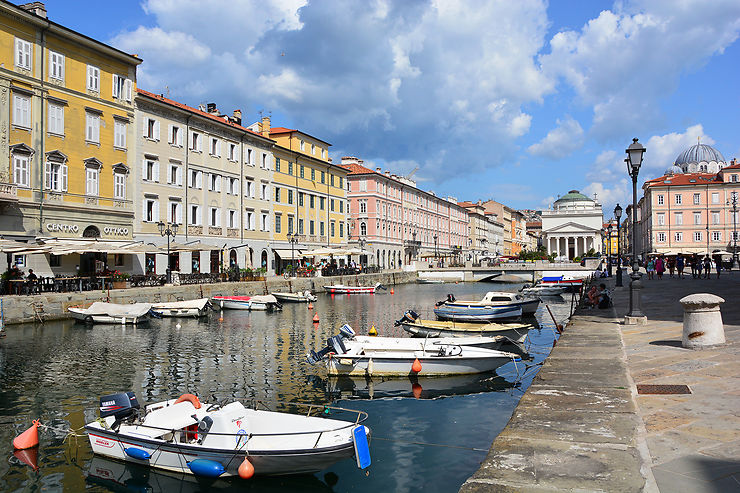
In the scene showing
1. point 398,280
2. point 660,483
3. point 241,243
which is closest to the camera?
point 660,483

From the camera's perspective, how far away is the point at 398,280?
3056 inches

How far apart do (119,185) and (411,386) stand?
107 feet

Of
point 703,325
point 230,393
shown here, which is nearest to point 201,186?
point 230,393

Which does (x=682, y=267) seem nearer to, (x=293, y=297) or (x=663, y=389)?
(x=293, y=297)

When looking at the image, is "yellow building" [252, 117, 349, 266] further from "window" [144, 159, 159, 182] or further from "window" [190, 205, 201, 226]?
"window" [144, 159, 159, 182]

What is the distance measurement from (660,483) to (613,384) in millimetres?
4214

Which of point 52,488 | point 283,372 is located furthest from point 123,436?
point 283,372

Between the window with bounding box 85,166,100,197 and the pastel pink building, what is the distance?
133 feet

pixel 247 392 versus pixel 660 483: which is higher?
pixel 660 483

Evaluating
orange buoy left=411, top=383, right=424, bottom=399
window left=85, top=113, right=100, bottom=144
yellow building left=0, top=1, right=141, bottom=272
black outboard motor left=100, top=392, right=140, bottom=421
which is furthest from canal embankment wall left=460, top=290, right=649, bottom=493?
window left=85, top=113, right=100, bottom=144

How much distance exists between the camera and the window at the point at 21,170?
34.1 metres

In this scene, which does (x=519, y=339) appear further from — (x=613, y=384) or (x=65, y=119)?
(x=65, y=119)

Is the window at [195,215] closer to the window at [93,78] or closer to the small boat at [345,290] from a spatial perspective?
the window at [93,78]

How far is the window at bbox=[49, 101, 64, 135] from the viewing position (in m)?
36.4
